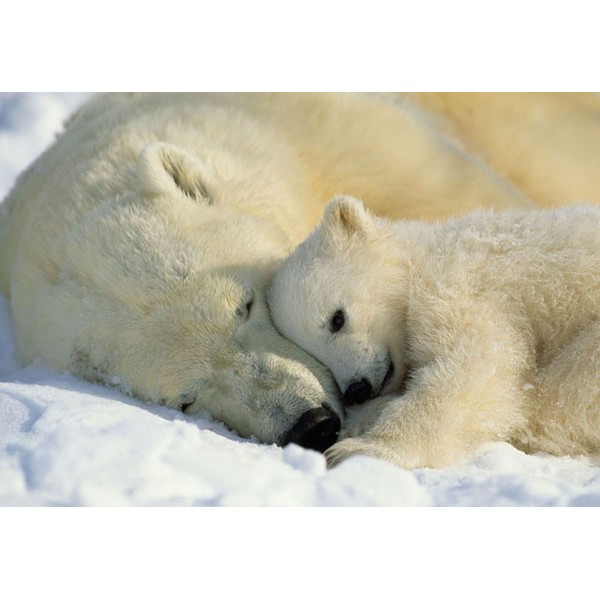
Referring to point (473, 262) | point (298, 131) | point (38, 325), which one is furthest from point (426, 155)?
point (38, 325)

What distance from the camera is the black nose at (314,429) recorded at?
3.21 m

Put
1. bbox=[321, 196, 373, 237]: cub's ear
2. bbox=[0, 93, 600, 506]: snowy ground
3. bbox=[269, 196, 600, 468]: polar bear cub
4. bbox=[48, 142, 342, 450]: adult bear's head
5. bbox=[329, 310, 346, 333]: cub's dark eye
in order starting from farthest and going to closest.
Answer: bbox=[321, 196, 373, 237]: cub's ear, bbox=[329, 310, 346, 333]: cub's dark eye, bbox=[48, 142, 342, 450]: adult bear's head, bbox=[269, 196, 600, 468]: polar bear cub, bbox=[0, 93, 600, 506]: snowy ground

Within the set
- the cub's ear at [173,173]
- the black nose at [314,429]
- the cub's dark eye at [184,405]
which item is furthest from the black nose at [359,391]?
the cub's ear at [173,173]

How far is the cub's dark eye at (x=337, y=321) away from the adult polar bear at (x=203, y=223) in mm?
131

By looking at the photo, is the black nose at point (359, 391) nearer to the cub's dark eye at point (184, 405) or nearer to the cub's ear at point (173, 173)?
the cub's dark eye at point (184, 405)

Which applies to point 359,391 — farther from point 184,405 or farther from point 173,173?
point 173,173

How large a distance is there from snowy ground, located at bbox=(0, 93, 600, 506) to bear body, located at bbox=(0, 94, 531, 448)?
12.5 inches

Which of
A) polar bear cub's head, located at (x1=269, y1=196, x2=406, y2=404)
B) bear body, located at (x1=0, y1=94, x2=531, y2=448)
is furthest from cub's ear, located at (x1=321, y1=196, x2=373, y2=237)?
bear body, located at (x1=0, y1=94, x2=531, y2=448)

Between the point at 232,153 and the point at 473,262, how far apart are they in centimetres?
122

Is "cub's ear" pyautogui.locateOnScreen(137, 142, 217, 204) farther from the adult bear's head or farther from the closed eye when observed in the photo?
the closed eye

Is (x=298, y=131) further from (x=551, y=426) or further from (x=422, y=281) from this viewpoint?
(x=551, y=426)

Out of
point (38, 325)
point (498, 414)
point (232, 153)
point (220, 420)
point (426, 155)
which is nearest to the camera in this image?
point (498, 414)

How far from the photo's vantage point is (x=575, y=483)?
108 inches

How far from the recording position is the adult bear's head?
10.9 feet
